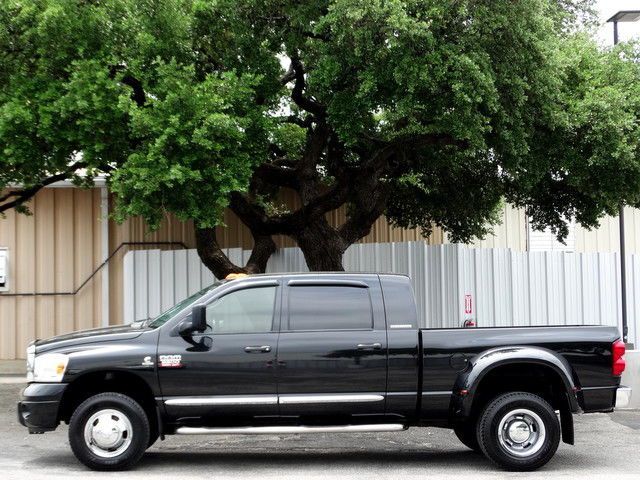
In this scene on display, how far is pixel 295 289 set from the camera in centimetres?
887

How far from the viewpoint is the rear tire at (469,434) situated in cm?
907

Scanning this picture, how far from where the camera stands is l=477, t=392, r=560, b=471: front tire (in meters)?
8.57

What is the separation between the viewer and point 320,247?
1530 cm

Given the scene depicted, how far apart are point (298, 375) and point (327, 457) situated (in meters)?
1.40

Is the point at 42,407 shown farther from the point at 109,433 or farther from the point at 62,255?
the point at 62,255

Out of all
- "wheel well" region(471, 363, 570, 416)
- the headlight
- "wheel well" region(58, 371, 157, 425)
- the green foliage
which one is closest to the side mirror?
"wheel well" region(58, 371, 157, 425)

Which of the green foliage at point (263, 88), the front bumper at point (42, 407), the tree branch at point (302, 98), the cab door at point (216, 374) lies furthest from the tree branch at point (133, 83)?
the front bumper at point (42, 407)

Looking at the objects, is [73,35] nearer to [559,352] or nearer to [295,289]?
[295,289]

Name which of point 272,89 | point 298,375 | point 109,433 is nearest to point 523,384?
point 298,375

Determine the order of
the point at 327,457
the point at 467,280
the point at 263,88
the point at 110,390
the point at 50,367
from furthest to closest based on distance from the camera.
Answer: the point at 467,280 < the point at 263,88 < the point at 327,457 < the point at 110,390 < the point at 50,367

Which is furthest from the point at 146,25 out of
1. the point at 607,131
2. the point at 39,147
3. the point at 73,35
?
the point at 607,131

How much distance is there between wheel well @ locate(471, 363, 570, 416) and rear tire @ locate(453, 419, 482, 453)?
0.28 metres

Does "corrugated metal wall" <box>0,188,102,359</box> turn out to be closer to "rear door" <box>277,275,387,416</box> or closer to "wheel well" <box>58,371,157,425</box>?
"wheel well" <box>58,371,157,425</box>

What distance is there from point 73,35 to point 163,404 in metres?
5.83
